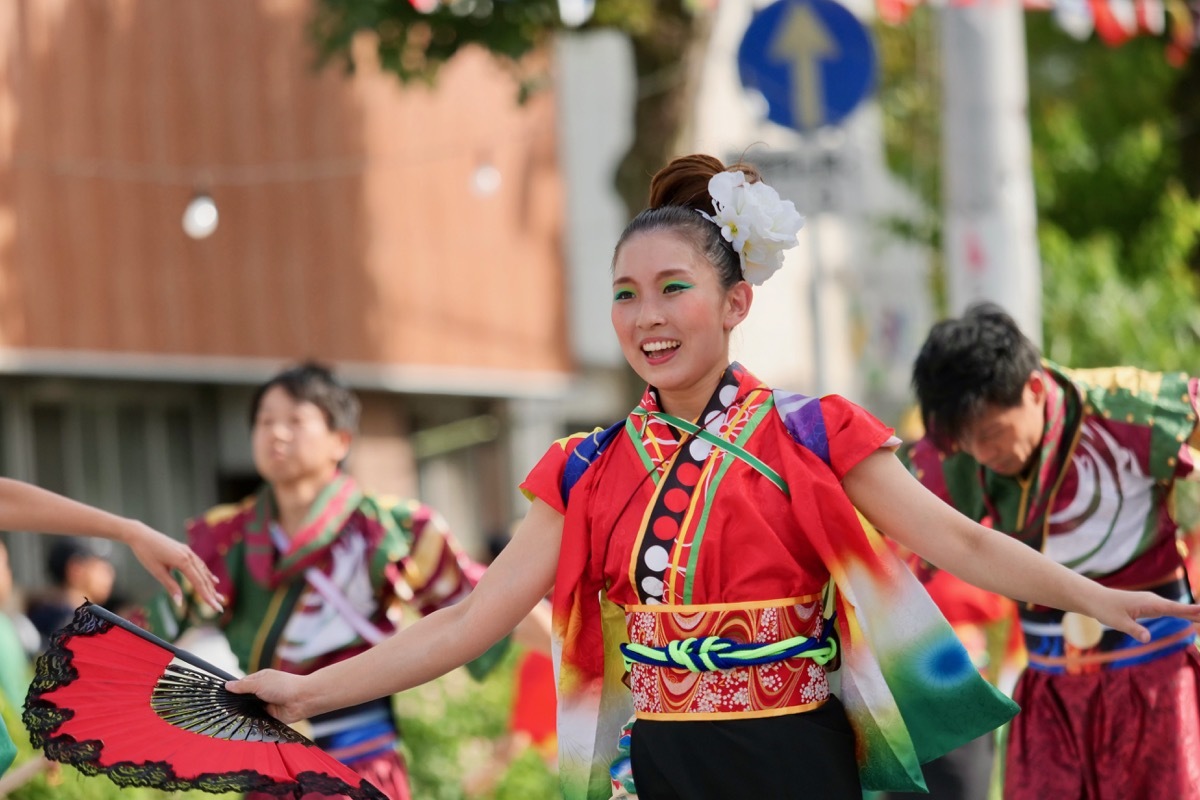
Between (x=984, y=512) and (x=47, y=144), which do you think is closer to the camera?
(x=984, y=512)

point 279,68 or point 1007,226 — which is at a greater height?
point 279,68

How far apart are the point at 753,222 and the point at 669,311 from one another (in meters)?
0.25

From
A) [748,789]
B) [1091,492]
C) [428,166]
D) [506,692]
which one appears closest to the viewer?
[748,789]

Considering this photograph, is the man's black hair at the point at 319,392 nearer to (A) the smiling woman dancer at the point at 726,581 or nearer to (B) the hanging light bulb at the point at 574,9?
(A) the smiling woman dancer at the point at 726,581

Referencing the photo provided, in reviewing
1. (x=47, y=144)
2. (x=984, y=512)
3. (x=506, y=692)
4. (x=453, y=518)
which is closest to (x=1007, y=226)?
(x=984, y=512)

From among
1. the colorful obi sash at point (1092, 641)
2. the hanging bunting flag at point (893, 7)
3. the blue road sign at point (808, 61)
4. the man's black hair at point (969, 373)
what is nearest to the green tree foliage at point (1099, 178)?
the hanging bunting flag at point (893, 7)

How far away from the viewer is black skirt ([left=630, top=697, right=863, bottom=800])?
349 centimetres

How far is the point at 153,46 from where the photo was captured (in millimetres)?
12125

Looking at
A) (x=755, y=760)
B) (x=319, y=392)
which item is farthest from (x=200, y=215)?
(x=755, y=760)

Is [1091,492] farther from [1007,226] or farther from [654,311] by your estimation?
[1007,226]

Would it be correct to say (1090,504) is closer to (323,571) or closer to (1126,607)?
(1126,607)

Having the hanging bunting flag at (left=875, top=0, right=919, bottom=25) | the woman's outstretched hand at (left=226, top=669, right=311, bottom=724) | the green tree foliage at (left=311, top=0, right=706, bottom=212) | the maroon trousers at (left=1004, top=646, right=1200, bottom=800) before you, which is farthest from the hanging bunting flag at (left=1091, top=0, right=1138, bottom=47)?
the woman's outstretched hand at (left=226, top=669, right=311, bottom=724)

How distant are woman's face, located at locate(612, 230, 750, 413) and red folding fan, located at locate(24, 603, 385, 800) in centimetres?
99

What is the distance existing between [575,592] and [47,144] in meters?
8.51
